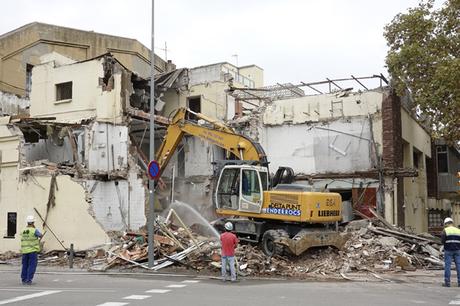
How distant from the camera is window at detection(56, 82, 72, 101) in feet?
84.6

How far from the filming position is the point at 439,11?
64.2 feet

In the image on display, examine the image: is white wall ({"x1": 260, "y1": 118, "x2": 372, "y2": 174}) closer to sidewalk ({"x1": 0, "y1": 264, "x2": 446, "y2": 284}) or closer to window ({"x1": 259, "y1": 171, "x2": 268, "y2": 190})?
window ({"x1": 259, "y1": 171, "x2": 268, "y2": 190})

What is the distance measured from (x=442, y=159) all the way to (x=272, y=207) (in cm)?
2212

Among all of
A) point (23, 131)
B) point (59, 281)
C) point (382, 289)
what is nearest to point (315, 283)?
point (382, 289)

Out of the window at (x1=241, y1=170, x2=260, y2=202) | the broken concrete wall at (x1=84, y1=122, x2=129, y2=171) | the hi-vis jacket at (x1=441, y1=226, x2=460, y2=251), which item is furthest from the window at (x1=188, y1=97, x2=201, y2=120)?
the hi-vis jacket at (x1=441, y1=226, x2=460, y2=251)

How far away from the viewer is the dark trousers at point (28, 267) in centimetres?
1330

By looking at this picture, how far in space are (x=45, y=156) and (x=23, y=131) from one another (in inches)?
89.0

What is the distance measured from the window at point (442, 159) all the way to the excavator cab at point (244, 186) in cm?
2130

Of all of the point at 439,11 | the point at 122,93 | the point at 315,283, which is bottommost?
the point at 315,283

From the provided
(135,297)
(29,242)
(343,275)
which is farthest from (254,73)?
(135,297)

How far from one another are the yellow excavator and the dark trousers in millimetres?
6657

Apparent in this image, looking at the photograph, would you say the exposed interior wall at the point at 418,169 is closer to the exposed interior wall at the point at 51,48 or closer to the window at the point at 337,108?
the window at the point at 337,108

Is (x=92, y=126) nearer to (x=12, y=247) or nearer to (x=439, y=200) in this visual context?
(x=12, y=247)

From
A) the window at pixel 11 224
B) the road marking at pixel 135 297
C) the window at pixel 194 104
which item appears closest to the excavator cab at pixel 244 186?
the road marking at pixel 135 297
